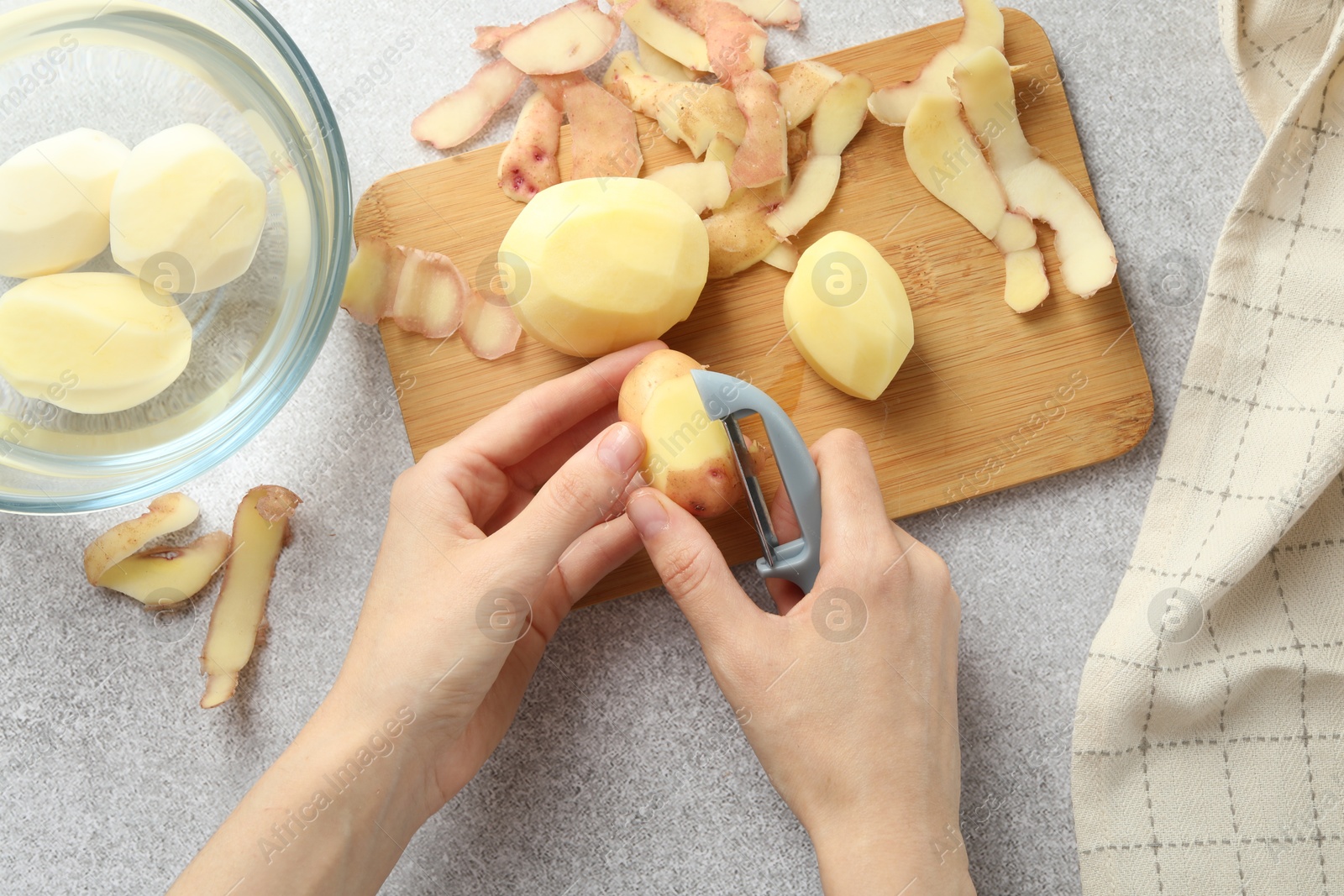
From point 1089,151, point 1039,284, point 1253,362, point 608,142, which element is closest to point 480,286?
point 608,142

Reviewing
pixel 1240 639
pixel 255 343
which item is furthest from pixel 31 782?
pixel 1240 639

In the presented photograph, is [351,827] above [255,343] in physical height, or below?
below

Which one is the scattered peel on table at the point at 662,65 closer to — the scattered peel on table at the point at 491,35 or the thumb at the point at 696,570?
the scattered peel on table at the point at 491,35

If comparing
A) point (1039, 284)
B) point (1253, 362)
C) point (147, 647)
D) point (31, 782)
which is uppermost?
point (1039, 284)

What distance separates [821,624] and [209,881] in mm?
729

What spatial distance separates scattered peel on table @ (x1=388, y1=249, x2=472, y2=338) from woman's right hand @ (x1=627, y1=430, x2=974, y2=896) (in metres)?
0.38

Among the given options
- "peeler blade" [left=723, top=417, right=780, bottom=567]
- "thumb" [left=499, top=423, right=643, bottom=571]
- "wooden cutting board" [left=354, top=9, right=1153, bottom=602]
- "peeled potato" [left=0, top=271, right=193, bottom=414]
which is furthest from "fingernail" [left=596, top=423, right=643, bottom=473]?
"peeled potato" [left=0, top=271, right=193, bottom=414]

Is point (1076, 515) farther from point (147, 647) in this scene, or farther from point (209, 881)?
point (147, 647)

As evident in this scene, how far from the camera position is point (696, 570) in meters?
0.93

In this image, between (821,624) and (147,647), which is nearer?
(821,624)

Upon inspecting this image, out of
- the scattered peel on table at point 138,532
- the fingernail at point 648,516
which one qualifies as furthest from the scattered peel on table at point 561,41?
the scattered peel on table at point 138,532

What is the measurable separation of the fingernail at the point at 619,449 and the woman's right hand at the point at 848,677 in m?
0.05

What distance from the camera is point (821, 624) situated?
0.95 m

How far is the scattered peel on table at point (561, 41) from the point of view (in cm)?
116
